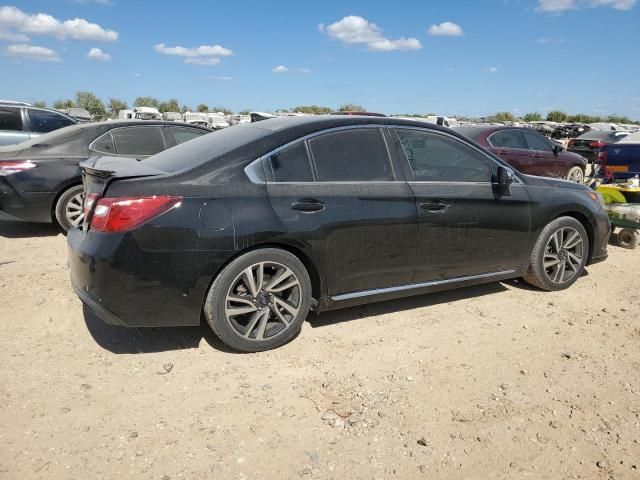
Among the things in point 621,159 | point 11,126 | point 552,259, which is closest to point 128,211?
point 552,259

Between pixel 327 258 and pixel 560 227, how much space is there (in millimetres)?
2468

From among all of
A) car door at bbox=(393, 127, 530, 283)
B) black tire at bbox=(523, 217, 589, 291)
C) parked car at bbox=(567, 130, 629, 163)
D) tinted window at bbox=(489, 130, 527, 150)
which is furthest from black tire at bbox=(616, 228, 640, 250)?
parked car at bbox=(567, 130, 629, 163)

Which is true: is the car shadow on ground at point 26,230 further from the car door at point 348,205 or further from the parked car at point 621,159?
the parked car at point 621,159

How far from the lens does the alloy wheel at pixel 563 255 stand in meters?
4.86

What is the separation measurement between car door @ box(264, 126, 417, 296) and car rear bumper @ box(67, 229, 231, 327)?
2.20 ft

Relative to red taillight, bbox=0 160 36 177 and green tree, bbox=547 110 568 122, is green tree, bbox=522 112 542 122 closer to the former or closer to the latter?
green tree, bbox=547 110 568 122

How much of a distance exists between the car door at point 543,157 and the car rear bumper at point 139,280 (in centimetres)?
898

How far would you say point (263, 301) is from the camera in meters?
3.51

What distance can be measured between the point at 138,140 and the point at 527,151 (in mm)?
7357

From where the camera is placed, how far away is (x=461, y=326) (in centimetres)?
415

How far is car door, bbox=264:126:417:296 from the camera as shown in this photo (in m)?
3.57

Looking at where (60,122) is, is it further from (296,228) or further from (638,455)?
(638,455)

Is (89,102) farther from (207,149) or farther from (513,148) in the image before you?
(207,149)

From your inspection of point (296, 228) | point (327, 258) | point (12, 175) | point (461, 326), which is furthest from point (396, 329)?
point (12, 175)
